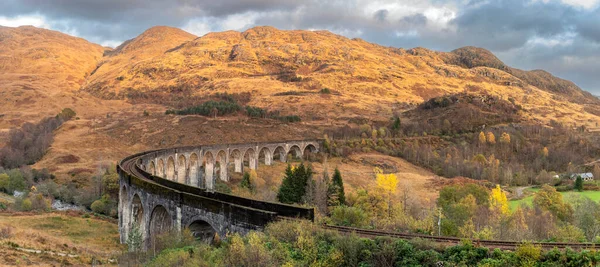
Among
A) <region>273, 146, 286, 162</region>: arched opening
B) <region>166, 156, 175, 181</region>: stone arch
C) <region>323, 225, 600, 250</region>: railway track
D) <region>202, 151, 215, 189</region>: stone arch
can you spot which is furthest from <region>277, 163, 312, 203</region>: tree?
<region>273, 146, 286, 162</region>: arched opening

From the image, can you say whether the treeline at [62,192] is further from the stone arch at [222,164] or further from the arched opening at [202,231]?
the arched opening at [202,231]

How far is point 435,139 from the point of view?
119 meters

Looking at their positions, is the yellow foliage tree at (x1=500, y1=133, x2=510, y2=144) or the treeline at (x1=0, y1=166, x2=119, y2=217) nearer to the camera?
the treeline at (x1=0, y1=166, x2=119, y2=217)

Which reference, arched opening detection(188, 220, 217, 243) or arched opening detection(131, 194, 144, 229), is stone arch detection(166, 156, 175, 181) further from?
arched opening detection(188, 220, 217, 243)

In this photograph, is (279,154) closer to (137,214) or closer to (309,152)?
(309,152)

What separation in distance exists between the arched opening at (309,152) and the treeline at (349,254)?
8022 centimetres

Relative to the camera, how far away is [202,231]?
29.5 m

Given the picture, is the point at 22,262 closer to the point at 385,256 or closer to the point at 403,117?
the point at 385,256

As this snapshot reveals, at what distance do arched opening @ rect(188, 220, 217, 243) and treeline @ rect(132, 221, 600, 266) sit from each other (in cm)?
771

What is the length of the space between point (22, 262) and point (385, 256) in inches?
869

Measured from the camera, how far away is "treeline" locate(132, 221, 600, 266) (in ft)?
56.2

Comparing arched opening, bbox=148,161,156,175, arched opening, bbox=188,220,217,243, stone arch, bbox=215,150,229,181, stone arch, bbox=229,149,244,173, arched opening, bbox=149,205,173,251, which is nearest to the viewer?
arched opening, bbox=188,220,217,243

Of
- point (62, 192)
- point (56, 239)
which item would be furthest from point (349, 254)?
point (62, 192)

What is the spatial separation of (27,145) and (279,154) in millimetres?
57994
